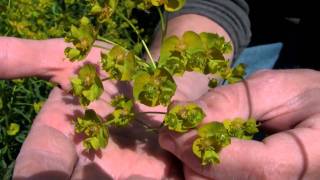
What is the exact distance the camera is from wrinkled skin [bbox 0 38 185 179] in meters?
1.12

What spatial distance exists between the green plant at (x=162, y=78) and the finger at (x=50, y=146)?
5 centimetres

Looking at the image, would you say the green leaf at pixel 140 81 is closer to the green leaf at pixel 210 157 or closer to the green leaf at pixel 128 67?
the green leaf at pixel 128 67

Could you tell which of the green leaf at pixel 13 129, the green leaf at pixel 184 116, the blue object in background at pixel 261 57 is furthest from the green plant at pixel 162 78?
the blue object in background at pixel 261 57

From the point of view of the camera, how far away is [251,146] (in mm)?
1126

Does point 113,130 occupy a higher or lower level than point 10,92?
higher

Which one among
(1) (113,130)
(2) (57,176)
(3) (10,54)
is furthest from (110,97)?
(2) (57,176)

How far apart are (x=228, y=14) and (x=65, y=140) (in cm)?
86

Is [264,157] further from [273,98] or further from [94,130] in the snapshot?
[94,130]

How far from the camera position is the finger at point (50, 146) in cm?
107

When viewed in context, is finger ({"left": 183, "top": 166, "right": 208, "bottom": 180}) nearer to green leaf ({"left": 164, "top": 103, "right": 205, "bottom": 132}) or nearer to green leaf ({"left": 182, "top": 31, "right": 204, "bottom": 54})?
green leaf ({"left": 164, "top": 103, "right": 205, "bottom": 132})

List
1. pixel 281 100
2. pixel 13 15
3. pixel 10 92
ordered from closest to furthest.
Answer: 1. pixel 281 100
2. pixel 10 92
3. pixel 13 15

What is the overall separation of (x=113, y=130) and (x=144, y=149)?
3.5 inches

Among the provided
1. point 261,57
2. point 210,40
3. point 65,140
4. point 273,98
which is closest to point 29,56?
point 65,140

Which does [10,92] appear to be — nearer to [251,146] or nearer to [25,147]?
[25,147]
